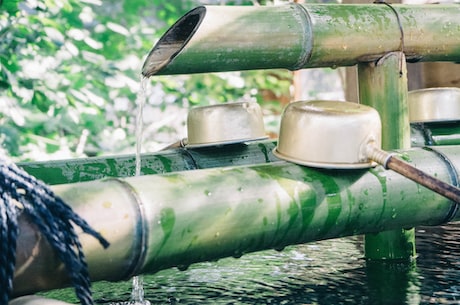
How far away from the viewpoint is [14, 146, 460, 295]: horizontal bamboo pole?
5.59 ft

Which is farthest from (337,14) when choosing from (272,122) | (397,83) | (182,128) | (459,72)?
(182,128)

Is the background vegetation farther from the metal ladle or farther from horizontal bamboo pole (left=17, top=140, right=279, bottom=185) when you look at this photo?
the metal ladle

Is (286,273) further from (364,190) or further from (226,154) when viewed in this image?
(364,190)

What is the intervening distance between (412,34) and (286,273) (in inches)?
46.1

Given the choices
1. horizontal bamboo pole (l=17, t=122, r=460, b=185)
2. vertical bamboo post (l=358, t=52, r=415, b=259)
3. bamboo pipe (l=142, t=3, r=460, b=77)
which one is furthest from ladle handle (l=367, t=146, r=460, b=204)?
horizontal bamboo pole (l=17, t=122, r=460, b=185)

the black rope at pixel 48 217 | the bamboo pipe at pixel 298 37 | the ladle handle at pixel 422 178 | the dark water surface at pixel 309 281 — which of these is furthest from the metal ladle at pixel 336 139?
the black rope at pixel 48 217

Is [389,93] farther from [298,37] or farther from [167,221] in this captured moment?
[167,221]

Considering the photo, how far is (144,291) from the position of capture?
287 centimetres

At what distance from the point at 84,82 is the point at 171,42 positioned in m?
3.08

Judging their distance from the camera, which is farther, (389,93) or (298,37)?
Result: (389,93)

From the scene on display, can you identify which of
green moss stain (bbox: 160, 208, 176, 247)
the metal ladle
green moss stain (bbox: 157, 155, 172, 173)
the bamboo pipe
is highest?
the bamboo pipe

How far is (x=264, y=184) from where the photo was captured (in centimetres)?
203

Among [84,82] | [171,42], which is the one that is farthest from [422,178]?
[84,82]

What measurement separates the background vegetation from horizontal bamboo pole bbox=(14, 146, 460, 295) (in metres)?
2.56
